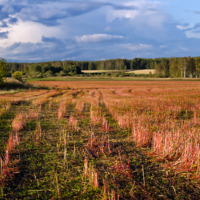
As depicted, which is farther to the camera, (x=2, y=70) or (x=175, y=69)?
(x=175, y=69)

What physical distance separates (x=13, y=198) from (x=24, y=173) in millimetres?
883

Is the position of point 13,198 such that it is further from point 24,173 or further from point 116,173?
point 116,173

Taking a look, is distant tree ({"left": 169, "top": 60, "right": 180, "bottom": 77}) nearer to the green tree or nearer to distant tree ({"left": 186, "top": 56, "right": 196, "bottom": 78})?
distant tree ({"left": 186, "top": 56, "right": 196, "bottom": 78})

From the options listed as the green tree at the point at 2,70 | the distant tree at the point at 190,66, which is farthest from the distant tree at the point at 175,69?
the green tree at the point at 2,70

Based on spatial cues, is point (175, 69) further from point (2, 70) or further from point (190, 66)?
point (2, 70)

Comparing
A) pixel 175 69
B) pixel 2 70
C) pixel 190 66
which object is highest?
pixel 190 66

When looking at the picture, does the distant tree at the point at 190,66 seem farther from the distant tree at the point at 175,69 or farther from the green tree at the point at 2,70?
the green tree at the point at 2,70

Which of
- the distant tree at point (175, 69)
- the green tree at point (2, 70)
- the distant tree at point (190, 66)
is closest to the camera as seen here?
the green tree at point (2, 70)

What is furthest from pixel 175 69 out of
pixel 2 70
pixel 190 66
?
pixel 2 70

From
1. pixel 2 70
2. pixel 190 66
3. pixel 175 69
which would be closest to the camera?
pixel 2 70

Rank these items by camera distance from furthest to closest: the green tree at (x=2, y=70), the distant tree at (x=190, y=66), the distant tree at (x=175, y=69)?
the distant tree at (x=175, y=69)
the distant tree at (x=190, y=66)
the green tree at (x=2, y=70)

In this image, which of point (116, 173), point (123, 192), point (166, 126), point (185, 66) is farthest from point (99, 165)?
point (185, 66)

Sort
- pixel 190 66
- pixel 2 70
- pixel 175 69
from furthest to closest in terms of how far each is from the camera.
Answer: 1. pixel 175 69
2. pixel 190 66
3. pixel 2 70

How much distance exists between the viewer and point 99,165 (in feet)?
15.6
